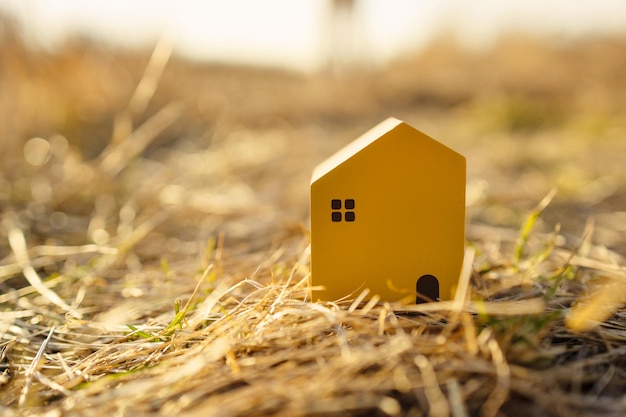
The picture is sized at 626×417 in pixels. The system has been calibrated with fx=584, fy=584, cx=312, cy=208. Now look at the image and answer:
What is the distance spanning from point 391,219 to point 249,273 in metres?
0.55

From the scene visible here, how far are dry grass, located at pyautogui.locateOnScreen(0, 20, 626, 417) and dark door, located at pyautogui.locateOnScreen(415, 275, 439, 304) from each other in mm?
74

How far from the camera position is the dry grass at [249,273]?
38.6 inches

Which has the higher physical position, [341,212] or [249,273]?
[341,212]

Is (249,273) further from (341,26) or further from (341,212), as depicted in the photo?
(341,26)

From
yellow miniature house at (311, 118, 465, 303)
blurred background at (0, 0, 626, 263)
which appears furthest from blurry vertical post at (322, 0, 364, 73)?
yellow miniature house at (311, 118, 465, 303)

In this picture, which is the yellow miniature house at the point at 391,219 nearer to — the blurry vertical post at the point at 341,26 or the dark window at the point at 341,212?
the dark window at the point at 341,212

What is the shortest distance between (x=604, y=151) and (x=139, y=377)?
406 centimetres

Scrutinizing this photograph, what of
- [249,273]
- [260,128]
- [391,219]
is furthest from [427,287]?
[260,128]

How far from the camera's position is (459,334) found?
3.46 feet

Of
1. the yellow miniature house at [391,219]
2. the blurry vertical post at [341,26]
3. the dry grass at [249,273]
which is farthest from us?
the blurry vertical post at [341,26]

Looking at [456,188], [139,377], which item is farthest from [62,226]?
[456,188]

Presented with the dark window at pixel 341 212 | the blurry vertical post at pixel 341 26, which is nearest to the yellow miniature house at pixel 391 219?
the dark window at pixel 341 212

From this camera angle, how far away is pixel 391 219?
124 cm

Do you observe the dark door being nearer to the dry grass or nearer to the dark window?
the dry grass
